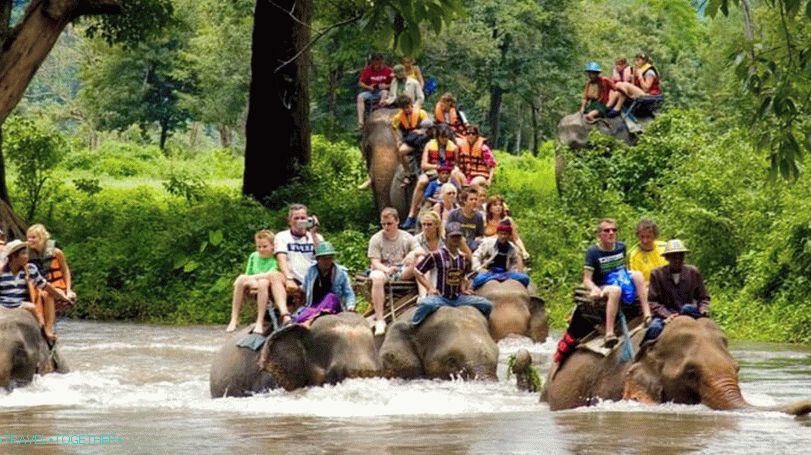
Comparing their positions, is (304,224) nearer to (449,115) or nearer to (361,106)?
(449,115)

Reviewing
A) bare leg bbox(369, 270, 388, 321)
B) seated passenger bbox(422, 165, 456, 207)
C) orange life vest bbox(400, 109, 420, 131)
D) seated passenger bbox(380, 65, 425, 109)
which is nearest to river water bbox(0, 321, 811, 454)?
→ bare leg bbox(369, 270, 388, 321)

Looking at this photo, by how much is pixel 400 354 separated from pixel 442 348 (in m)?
0.39

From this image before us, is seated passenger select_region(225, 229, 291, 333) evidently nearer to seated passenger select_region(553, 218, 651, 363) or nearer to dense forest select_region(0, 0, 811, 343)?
dense forest select_region(0, 0, 811, 343)

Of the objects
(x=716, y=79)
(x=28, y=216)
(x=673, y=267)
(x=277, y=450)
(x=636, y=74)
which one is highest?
(x=716, y=79)

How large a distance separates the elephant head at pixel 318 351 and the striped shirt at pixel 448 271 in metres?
1.32

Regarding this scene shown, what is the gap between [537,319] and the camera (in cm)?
2177

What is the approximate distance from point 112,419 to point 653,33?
205ft

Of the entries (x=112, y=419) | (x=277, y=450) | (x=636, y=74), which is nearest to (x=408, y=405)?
(x=112, y=419)

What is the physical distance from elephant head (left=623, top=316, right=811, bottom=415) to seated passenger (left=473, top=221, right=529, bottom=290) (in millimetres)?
6883

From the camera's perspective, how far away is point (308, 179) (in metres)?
32.6

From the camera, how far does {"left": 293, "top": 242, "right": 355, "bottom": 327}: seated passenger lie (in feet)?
56.9

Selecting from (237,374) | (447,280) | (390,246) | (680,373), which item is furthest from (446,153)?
(680,373)

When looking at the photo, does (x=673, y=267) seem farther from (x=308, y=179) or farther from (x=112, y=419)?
(x=308, y=179)

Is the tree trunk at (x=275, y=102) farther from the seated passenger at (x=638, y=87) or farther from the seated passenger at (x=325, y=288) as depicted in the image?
the seated passenger at (x=325, y=288)
